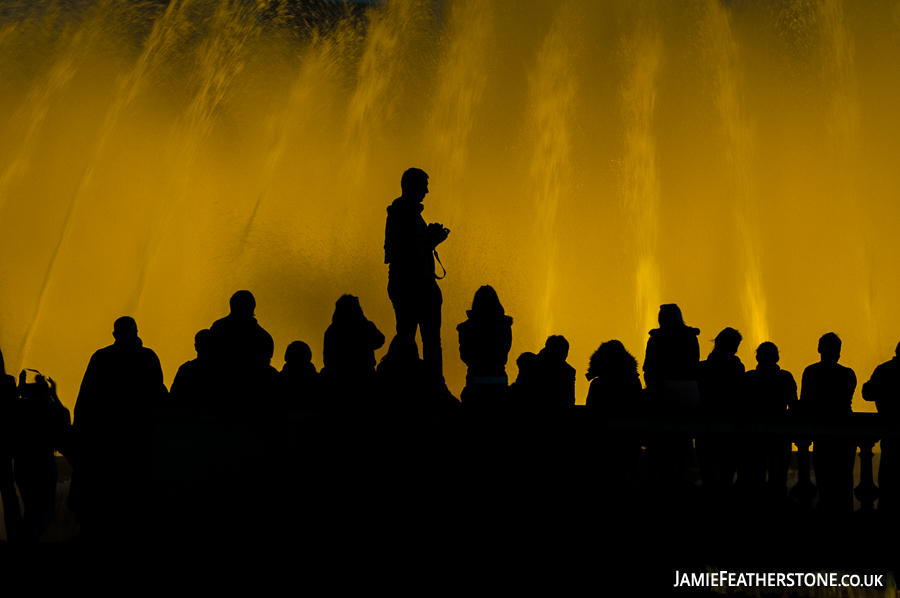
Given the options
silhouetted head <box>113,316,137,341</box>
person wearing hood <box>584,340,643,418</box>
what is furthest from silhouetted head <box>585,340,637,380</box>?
silhouetted head <box>113,316,137,341</box>

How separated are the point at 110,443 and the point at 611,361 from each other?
3.47m

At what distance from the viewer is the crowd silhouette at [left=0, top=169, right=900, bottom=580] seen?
5.30 metres

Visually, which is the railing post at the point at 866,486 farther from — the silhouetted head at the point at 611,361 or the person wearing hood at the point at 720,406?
the silhouetted head at the point at 611,361

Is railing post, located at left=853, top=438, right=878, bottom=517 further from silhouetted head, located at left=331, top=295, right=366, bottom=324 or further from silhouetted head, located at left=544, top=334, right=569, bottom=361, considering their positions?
silhouetted head, located at left=331, top=295, right=366, bottom=324

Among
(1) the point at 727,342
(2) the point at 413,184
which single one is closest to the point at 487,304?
(2) the point at 413,184

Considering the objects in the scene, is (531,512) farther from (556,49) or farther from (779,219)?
(556,49)

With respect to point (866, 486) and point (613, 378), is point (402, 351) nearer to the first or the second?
point (613, 378)

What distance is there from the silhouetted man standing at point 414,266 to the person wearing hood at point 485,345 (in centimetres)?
73

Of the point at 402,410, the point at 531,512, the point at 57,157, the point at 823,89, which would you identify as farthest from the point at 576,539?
the point at 57,157

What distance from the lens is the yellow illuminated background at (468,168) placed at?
677 inches

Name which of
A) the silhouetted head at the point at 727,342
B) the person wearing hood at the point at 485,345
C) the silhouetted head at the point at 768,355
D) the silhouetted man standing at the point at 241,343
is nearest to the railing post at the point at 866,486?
the silhouetted head at the point at 768,355

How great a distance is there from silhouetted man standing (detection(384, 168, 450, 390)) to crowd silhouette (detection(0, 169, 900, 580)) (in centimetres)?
1

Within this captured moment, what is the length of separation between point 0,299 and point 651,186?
13.7m

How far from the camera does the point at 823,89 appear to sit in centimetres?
1828
